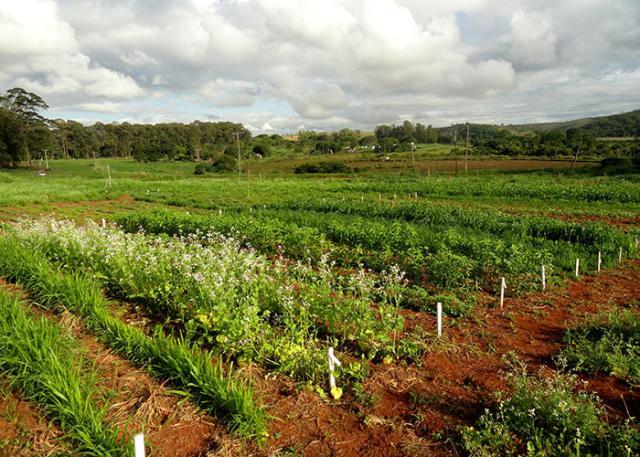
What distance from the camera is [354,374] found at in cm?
462

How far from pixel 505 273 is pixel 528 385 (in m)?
5.14

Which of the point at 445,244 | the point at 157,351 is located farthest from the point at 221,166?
the point at 157,351

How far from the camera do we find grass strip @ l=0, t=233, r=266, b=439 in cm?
371

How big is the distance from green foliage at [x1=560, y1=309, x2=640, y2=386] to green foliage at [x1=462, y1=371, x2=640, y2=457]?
90 centimetres

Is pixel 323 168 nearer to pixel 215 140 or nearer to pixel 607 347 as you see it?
pixel 607 347

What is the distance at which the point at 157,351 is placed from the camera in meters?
4.47

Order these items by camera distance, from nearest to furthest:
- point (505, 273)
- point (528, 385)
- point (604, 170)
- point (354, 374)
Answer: point (528, 385), point (354, 374), point (505, 273), point (604, 170)

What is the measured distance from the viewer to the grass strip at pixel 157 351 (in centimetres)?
371

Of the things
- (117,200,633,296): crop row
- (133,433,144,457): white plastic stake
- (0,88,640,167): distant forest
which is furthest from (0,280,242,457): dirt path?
(0,88,640,167): distant forest

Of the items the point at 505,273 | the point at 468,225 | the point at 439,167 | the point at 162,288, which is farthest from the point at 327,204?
the point at 439,167

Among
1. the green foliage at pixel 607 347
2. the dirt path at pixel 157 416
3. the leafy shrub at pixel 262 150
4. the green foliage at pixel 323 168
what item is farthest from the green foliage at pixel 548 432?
the leafy shrub at pixel 262 150

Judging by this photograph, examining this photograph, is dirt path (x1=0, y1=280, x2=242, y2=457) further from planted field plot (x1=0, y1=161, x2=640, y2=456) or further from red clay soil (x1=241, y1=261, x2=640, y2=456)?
red clay soil (x1=241, y1=261, x2=640, y2=456)

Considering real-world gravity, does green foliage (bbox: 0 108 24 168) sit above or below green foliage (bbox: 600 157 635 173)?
above

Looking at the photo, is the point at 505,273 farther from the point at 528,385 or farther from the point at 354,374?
the point at 354,374
